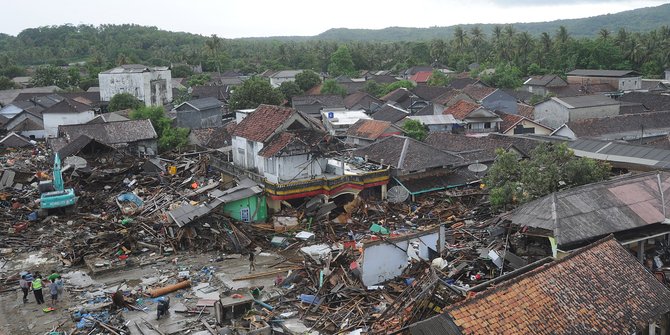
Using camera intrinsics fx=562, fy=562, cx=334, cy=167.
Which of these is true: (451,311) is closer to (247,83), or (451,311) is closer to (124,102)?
(247,83)

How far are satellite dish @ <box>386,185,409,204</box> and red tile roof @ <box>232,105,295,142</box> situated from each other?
655 cm

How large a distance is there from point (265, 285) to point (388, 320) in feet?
20.7

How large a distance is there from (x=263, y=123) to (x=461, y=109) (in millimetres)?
21810

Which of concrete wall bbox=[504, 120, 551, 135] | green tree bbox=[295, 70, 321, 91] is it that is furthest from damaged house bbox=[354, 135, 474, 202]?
green tree bbox=[295, 70, 321, 91]

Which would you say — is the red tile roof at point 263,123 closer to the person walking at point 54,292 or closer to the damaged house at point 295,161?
the damaged house at point 295,161

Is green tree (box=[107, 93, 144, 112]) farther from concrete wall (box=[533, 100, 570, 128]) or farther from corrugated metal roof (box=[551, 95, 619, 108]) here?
corrugated metal roof (box=[551, 95, 619, 108])

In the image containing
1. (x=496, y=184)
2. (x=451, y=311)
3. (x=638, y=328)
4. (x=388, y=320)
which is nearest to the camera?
(x=451, y=311)

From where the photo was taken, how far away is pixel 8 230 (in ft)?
85.9

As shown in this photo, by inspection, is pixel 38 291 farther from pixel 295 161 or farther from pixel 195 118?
pixel 195 118

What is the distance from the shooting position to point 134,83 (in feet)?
222

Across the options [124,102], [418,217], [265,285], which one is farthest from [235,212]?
[124,102]

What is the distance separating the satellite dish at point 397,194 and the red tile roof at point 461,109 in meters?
17.9

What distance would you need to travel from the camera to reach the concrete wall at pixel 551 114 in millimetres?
47469

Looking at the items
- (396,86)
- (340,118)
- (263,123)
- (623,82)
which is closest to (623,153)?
(263,123)
